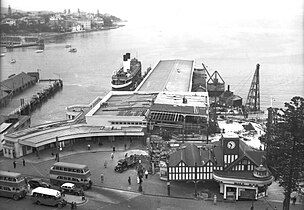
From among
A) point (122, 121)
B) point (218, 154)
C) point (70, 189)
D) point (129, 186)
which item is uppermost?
point (218, 154)

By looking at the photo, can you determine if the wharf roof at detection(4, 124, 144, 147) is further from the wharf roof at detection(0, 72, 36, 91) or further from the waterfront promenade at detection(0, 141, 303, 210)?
the wharf roof at detection(0, 72, 36, 91)

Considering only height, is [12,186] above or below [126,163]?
above

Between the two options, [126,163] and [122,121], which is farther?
[122,121]

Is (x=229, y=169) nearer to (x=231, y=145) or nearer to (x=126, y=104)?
(x=231, y=145)

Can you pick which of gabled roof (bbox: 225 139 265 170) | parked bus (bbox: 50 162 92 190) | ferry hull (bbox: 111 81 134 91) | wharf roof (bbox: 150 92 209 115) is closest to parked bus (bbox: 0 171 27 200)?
parked bus (bbox: 50 162 92 190)

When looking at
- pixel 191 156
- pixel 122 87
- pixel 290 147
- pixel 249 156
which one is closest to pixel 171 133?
pixel 191 156

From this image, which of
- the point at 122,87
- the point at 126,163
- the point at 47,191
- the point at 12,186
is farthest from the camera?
the point at 122,87

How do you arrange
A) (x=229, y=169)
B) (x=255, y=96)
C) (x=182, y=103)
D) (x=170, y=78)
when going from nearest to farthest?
(x=229, y=169) < (x=182, y=103) < (x=255, y=96) < (x=170, y=78)
